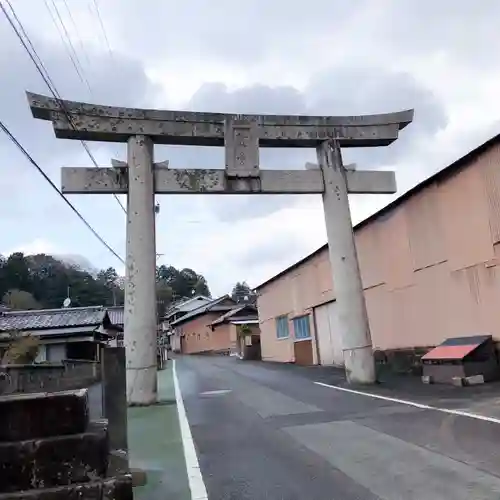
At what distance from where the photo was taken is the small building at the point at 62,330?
77.7 feet

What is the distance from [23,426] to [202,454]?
3.85 meters

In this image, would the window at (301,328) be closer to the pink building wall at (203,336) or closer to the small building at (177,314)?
the pink building wall at (203,336)

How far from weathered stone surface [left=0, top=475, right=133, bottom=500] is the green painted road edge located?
1835 mm

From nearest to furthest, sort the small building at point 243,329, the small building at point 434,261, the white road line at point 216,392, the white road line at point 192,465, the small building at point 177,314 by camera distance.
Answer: the white road line at point 192,465, the small building at point 434,261, the white road line at point 216,392, the small building at point 243,329, the small building at point 177,314

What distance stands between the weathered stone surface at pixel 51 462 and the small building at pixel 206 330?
50714 mm

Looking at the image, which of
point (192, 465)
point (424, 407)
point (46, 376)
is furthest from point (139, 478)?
point (46, 376)

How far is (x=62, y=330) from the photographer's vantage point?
2412 centimetres

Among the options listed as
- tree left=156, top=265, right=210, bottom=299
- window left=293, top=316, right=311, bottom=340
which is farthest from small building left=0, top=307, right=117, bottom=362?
tree left=156, top=265, right=210, bottom=299

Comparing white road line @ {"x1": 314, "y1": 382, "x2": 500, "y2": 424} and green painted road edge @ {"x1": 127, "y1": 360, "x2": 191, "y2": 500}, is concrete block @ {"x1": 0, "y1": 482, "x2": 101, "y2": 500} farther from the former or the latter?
white road line @ {"x1": 314, "y1": 382, "x2": 500, "y2": 424}

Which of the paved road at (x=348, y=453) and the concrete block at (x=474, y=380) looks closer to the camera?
the paved road at (x=348, y=453)

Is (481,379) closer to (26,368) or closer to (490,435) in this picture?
(490,435)

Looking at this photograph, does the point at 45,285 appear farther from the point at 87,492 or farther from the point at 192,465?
the point at 87,492

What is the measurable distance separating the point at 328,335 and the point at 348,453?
16.4 metres

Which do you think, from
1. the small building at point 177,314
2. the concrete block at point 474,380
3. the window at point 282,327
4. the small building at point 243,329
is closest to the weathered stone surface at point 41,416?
the concrete block at point 474,380
